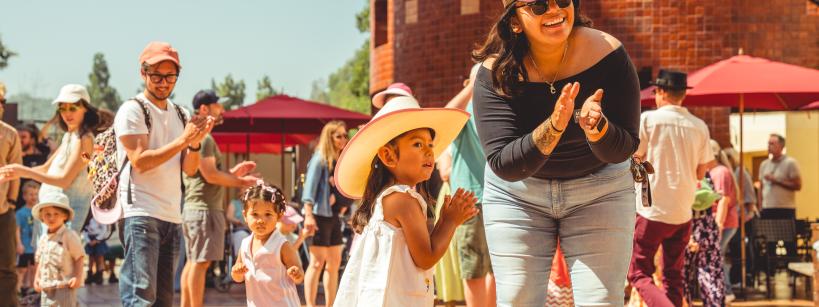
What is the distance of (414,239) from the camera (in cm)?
469

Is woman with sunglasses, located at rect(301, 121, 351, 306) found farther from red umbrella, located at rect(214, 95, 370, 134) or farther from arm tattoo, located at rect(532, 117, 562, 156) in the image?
arm tattoo, located at rect(532, 117, 562, 156)

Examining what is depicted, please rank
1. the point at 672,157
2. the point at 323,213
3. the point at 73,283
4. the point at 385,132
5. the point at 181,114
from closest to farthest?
1. the point at 385,132
2. the point at 181,114
3. the point at 672,157
4. the point at 73,283
5. the point at 323,213

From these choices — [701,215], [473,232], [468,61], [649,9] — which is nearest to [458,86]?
[468,61]

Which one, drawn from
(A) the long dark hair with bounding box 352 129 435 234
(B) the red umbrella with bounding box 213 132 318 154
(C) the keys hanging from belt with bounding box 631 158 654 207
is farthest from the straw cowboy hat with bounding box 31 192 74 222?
(B) the red umbrella with bounding box 213 132 318 154

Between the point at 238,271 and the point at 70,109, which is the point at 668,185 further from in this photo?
the point at 70,109

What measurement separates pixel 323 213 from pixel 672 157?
3.61m

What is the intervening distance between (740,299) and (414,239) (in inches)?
355

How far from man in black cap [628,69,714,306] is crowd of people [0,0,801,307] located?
14mm

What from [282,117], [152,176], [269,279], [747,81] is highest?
[747,81]

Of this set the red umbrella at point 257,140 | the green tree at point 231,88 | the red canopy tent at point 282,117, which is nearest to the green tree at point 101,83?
the green tree at point 231,88

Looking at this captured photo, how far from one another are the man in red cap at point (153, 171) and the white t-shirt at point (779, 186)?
10957 mm

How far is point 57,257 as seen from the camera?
865 centimetres

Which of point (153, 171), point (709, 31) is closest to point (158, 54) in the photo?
point (153, 171)

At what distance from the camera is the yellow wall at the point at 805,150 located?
2336cm
